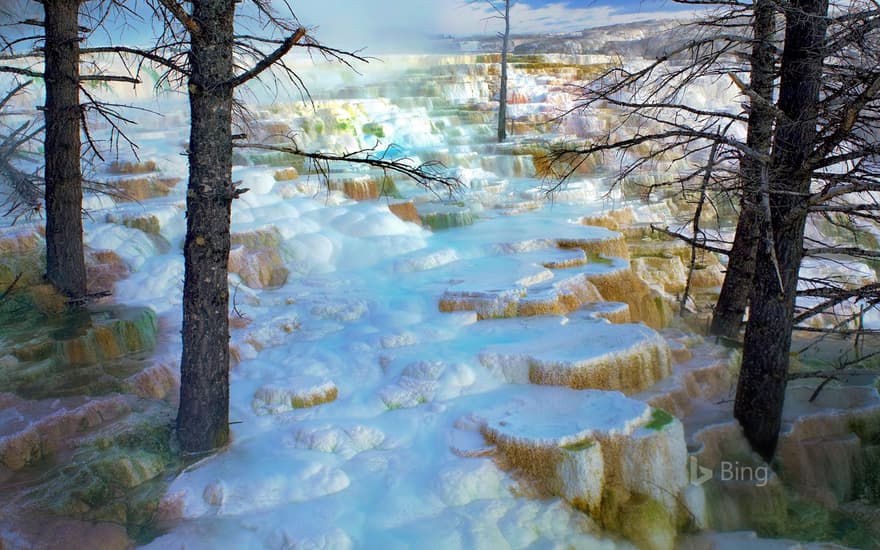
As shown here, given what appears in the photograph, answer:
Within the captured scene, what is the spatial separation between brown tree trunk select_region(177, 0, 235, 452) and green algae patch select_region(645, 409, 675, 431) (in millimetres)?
3032

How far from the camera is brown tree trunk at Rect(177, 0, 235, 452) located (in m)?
4.27

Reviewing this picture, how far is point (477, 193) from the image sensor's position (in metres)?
12.5

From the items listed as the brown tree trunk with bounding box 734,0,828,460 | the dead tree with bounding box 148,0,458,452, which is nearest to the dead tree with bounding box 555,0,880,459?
the brown tree trunk with bounding box 734,0,828,460

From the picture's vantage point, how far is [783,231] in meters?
4.87

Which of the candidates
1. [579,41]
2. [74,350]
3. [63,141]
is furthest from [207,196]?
[579,41]

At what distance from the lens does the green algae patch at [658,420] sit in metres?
4.93

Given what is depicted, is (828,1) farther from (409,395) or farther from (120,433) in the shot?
(120,433)

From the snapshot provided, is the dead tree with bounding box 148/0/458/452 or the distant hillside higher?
the distant hillside

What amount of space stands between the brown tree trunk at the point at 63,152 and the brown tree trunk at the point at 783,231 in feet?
18.6

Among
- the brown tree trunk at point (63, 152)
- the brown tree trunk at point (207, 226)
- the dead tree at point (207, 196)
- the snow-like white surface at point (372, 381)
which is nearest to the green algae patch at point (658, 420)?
the snow-like white surface at point (372, 381)

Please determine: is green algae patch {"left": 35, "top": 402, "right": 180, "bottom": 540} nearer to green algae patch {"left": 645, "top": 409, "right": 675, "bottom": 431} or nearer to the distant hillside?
green algae patch {"left": 645, "top": 409, "right": 675, "bottom": 431}

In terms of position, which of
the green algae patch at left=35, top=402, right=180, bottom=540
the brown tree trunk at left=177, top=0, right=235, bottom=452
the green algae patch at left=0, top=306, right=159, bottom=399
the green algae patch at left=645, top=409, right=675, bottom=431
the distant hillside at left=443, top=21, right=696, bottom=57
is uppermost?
the distant hillside at left=443, top=21, right=696, bottom=57

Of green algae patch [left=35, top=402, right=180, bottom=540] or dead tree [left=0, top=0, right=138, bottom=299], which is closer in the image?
green algae patch [left=35, top=402, right=180, bottom=540]

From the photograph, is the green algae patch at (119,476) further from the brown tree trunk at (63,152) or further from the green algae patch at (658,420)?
the green algae patch at (658,420)
